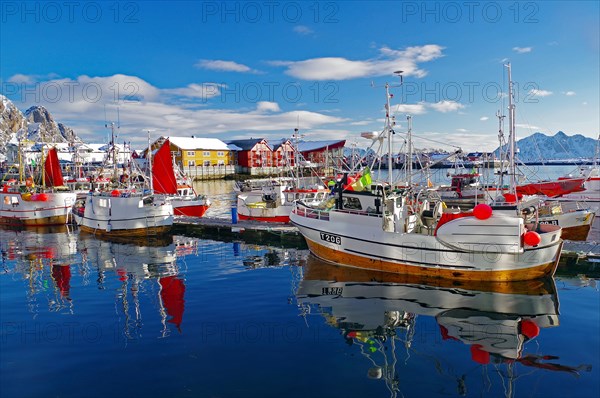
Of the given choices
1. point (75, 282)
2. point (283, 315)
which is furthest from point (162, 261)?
point (283, 315)

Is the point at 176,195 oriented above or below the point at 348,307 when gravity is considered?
above

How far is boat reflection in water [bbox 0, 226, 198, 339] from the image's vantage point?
48.1 ft

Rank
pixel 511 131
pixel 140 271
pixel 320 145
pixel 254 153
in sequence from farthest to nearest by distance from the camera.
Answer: pixel 254 153
pixel 320 145
pixel 511 131
pixel 140 271

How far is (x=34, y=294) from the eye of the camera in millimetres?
16484

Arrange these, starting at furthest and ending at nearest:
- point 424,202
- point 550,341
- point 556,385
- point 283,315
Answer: point 424,202 → point 283,315 → point 550,341 → point 556,385

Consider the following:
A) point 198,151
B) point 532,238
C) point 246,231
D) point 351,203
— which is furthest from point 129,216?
point 198,151

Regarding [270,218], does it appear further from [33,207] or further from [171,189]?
[33,207]

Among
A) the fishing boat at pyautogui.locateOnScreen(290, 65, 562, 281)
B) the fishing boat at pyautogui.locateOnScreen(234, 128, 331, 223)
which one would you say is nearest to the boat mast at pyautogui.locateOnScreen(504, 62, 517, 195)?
the fishing boat at pyautogui.locateOnScreen(290, 65, 562, 281)

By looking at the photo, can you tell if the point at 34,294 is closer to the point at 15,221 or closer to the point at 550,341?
the point at 550,341

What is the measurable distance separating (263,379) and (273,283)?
829 centimetres

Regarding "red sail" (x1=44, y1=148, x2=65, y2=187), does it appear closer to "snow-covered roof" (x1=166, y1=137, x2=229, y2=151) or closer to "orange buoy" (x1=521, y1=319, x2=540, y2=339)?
"orange buoy" (x1=521, y1=319, x2=540, y2=339)

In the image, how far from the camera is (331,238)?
2005cm

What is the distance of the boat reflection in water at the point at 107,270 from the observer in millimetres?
14656

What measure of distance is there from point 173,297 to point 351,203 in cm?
889
